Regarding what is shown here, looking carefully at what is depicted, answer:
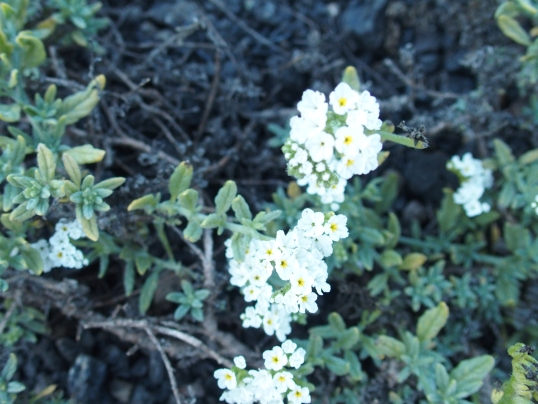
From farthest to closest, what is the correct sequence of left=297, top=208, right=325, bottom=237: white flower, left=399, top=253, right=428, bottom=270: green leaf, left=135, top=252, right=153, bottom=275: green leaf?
left=399, top=253, right=428, bottom=270: green leaf, left=135, top=252, right=153, bottom=275: green leaf, left=297, top=208, right=325, bottom=237: white flower

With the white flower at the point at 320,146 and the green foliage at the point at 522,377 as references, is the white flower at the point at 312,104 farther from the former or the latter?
the green foliage at the point at 522,377

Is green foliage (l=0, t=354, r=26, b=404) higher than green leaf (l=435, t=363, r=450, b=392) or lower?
lower

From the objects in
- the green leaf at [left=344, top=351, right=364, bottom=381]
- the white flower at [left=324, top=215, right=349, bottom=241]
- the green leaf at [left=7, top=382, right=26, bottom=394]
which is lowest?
the green leaf at [left=7, top=382, right=26, bottom=394]

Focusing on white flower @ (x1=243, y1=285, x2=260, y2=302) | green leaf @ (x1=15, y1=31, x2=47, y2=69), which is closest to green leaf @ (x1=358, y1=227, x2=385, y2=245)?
white flower @ (x1=243, y1=285, x2=260, y2=302)

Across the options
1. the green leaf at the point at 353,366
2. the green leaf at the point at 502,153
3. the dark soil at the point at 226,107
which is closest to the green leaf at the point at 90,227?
the dark soil at the point at 226,107

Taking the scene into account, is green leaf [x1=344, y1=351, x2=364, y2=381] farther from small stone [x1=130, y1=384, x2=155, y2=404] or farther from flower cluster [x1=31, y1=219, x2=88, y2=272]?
flower cluster [x1=31, y1=219, x2=88, y2=272]

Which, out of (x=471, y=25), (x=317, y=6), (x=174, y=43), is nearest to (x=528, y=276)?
(x=471, y=25)

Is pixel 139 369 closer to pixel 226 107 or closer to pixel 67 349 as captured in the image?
pixel 67 349
